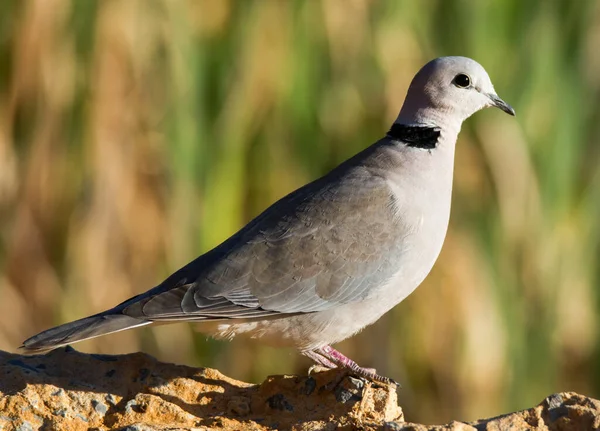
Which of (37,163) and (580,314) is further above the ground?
(37,163)

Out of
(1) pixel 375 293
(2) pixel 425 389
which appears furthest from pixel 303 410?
(2) pixel 425 389

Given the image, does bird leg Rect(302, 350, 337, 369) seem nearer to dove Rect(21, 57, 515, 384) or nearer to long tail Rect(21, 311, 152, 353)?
dove Rect(21, 57, 515, 384)

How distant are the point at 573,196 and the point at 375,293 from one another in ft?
10.3

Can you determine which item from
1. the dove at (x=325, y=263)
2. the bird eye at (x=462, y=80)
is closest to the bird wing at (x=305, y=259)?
the dove at (x=325, y=263)

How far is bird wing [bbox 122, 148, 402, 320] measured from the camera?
407 cm

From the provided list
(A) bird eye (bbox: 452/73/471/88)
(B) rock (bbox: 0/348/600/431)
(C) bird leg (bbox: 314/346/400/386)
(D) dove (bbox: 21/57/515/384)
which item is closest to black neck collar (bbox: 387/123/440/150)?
(D) dove (bbox: 21/57/515/384)

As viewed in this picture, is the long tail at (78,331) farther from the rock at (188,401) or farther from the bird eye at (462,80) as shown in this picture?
the bird eye at (462,80)

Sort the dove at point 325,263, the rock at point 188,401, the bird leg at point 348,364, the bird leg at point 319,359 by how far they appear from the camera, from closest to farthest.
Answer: the rock at point 188,401 < the bird leg at point 348,364 < the dove at point 325,263 < the bird leg at point 319,359

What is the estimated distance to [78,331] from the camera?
3719 mm

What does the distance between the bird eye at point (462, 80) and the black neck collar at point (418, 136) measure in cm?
23

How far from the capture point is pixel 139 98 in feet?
20.8

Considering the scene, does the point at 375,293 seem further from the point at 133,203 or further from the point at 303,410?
the point at 133,203

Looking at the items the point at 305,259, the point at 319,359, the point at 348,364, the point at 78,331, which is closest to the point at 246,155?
the point at 305,259

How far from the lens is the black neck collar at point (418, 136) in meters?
4.47
